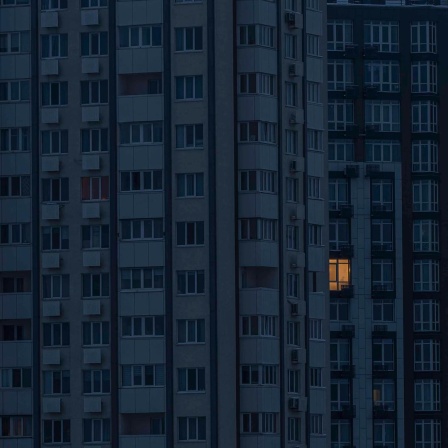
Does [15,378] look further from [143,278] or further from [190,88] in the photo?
[190,88]

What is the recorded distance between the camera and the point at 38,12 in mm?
111625

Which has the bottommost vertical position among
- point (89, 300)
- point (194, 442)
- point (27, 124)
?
point (194, 442)

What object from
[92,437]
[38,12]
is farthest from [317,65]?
[92,437]

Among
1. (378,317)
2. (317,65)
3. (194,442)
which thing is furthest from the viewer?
(378,317)

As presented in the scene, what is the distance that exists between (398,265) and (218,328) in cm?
5276

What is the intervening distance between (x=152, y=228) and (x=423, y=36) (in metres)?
56.4

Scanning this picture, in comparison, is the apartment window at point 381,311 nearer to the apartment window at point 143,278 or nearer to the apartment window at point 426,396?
the apartment window at point 426,396

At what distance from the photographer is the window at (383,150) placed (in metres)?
159

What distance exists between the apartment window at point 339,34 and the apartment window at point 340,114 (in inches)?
158

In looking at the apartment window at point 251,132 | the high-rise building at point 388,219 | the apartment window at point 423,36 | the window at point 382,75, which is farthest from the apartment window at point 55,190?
the apartment window at point 423,36

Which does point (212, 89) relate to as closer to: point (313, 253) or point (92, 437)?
point (313, 253)

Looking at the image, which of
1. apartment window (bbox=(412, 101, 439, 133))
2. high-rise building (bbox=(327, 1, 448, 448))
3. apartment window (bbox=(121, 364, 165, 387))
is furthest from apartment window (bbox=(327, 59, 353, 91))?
apartment window (bbox=(121, 364, 165, 387))

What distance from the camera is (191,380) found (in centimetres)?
10769

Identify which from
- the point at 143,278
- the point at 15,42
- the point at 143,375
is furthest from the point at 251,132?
the point at 143,375
